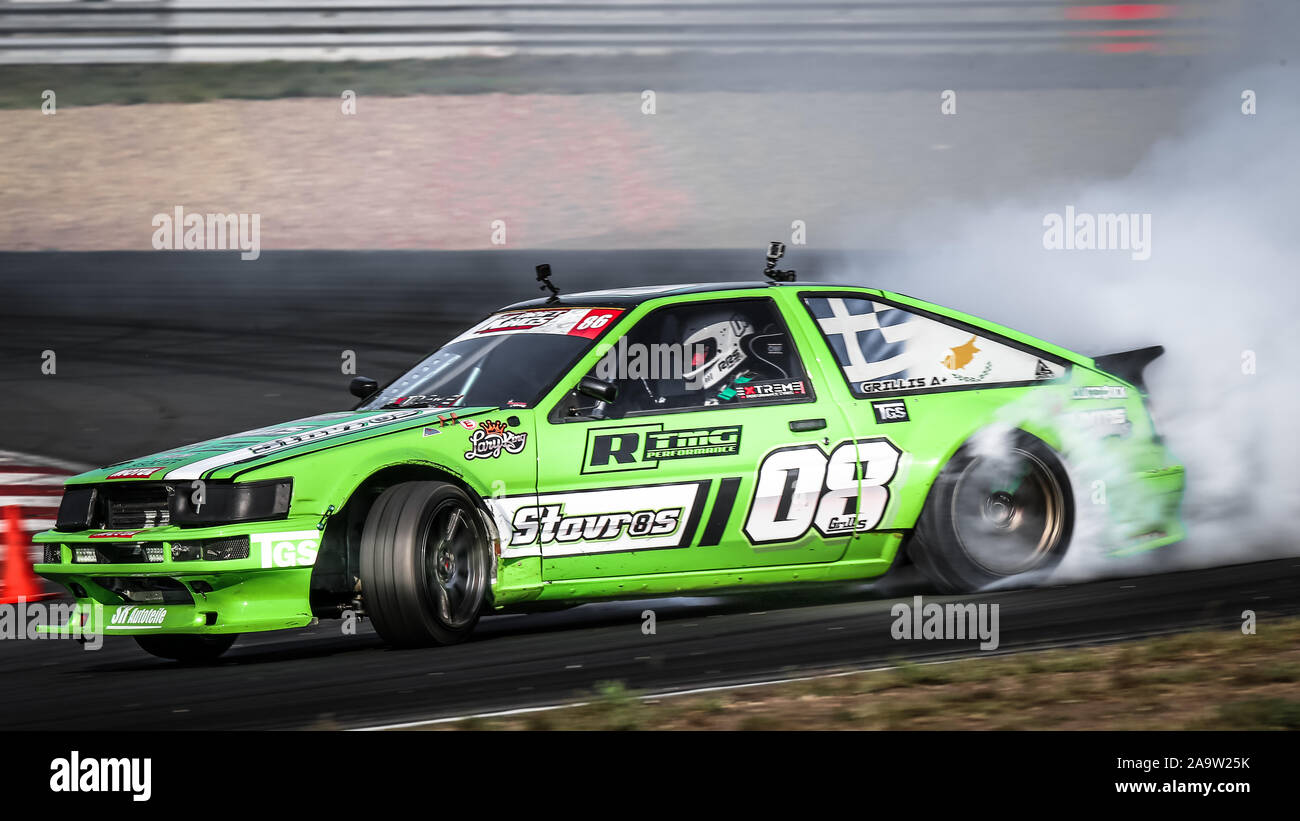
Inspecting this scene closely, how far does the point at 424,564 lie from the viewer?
7180 mm

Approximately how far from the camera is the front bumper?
278 inches

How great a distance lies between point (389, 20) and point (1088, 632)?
72.1ft

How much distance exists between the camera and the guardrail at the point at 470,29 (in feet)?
86.6

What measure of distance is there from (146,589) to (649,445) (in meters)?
2.11

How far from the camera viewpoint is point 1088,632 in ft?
23.7

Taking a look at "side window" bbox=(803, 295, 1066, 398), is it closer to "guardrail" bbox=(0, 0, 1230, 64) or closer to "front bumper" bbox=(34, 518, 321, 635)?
"front bumper" bbox=(34, 518, 321, 635)

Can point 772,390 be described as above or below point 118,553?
above

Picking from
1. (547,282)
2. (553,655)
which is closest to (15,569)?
(547,282)

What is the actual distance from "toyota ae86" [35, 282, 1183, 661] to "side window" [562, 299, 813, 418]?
1cm

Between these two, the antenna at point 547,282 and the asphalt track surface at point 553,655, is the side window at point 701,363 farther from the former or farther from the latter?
the asphalt track surface at point 553,655

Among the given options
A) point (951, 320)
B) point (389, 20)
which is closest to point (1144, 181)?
point (951, 320)

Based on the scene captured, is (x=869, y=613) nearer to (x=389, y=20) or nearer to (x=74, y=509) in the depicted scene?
(x=74, y=509)

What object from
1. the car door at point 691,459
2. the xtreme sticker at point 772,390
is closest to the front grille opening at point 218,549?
the car door at point 691,459

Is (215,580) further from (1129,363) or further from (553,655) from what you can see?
(1129,363)
